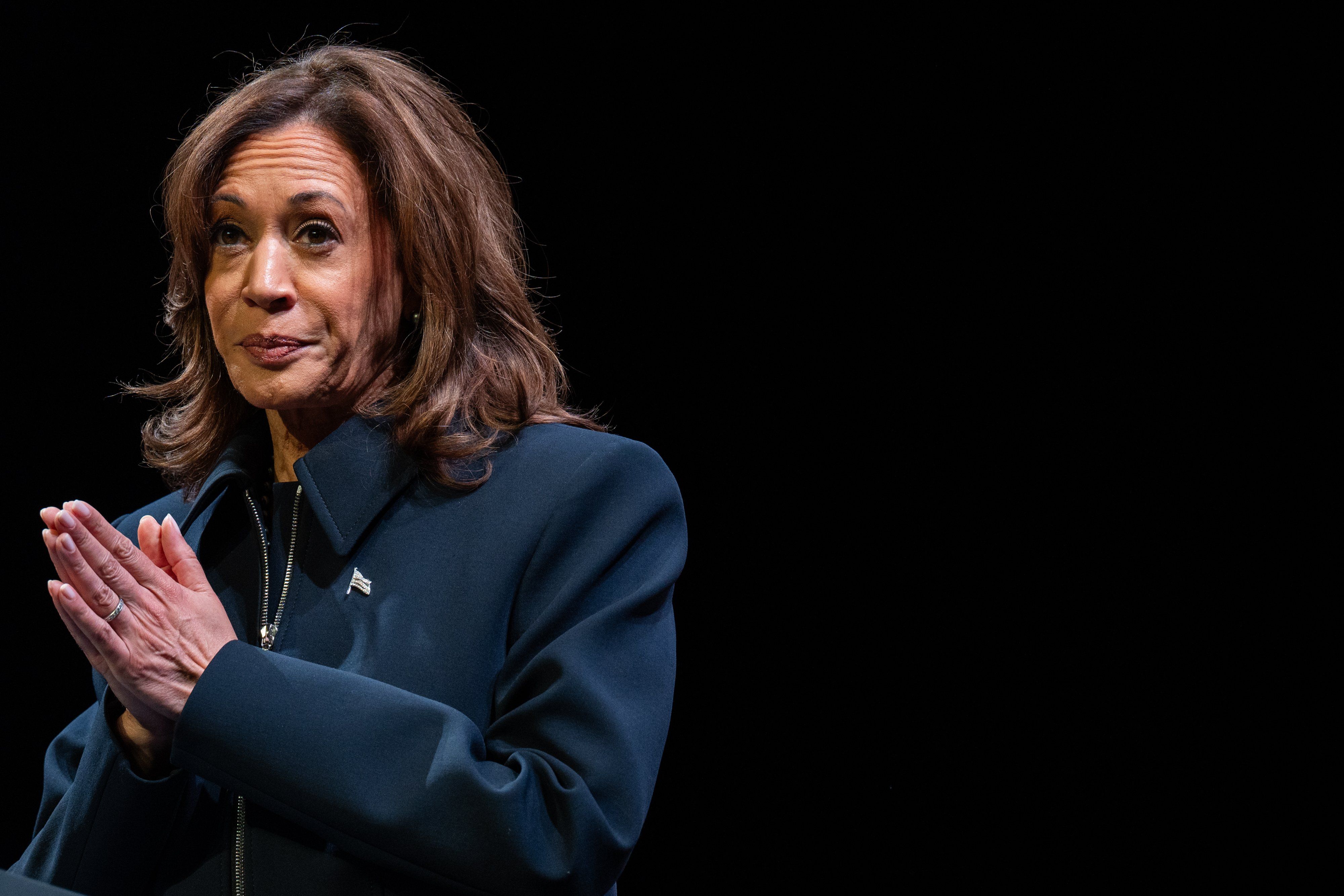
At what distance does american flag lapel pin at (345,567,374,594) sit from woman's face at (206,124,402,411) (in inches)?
9.1

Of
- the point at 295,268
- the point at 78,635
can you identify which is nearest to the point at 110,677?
the point at 78,635

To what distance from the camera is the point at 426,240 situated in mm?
1481

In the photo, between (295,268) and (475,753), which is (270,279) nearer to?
(295,268)

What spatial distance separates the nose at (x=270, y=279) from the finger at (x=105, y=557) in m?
0.34

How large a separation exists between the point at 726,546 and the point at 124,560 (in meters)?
1.27

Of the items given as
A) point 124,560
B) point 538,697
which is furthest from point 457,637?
point 124,560

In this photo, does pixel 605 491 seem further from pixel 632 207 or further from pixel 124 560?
pixel 632 207

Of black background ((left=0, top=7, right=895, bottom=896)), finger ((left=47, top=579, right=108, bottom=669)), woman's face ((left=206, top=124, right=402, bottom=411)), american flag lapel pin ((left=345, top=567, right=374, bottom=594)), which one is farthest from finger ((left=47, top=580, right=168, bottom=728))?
black background ((left=0, top=7, right=895, bottom=896))

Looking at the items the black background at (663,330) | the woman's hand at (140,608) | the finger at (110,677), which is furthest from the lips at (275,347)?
the black background at (663,330)

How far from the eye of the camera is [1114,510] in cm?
196

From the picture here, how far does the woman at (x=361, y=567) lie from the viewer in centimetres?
118

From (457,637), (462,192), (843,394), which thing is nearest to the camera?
(457,637)

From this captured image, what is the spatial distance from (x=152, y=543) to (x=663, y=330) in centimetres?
123

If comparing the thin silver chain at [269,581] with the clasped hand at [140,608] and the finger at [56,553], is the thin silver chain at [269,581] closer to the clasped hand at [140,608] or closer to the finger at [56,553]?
the clasped hand at [140,608]
